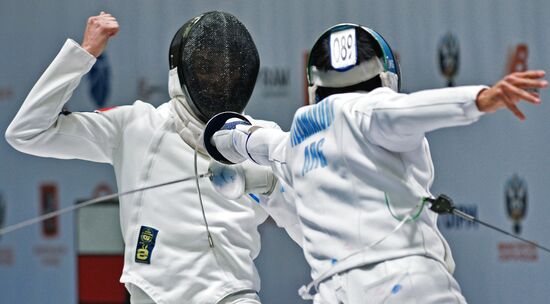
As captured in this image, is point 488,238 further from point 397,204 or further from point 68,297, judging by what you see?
point 397,204

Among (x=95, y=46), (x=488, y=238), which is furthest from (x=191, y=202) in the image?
(x=488, y=238)

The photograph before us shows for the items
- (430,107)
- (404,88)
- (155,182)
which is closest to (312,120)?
(430,107)

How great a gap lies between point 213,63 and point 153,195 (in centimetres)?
40

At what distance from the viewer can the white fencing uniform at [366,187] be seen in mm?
1776

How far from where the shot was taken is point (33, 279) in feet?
13.5

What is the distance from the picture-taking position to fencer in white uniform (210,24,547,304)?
5.74 feet

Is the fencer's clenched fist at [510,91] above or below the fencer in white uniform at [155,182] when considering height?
above

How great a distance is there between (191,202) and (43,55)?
188cm

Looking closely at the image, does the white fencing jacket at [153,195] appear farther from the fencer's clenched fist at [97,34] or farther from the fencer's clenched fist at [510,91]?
the fencer's clenched fist at [510,91]

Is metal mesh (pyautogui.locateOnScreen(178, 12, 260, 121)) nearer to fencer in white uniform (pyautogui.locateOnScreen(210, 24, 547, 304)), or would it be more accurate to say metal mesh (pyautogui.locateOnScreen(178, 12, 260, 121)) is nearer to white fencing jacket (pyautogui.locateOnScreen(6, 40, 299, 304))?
white fencing jacket (pyautogui.locateOnScreen(6, 40, 299, 304))

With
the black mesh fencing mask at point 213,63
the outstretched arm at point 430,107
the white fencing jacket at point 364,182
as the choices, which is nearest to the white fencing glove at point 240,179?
the black mesh fencing mask at point 213,63

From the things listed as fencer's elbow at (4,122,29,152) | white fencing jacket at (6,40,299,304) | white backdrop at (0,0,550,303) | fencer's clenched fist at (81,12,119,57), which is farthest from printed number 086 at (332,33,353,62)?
white backdrop at (0,0,550,303)

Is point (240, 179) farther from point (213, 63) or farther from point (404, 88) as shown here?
point (404, 88)

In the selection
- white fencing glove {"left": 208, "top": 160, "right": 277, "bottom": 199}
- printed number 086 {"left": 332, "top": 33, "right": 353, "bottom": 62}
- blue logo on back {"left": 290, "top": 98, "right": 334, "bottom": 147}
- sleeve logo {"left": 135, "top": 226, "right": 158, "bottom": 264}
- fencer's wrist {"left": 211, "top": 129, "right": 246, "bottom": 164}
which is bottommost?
sleeve logo {"left": 135, "top": 226, "right": 158, "bottom": 264}
